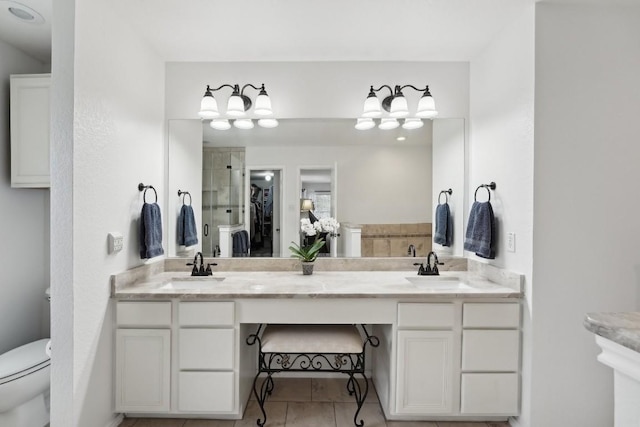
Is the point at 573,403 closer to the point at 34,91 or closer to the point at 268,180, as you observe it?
the point at 268,180

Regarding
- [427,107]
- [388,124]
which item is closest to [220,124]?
[388,124]

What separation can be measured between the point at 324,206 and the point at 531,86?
148 centimetres

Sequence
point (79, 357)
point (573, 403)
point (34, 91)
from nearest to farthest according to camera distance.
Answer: point (79, 357), point (573, 403), point (34, 91)

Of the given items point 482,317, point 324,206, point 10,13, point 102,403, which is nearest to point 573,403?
point 482,317

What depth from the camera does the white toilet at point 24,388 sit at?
1707 mm

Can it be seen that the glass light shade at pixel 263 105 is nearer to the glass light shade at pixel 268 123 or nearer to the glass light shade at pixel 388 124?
the glass light shade at pixel 268 123

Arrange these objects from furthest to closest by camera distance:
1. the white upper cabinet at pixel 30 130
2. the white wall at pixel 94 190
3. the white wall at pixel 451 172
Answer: the white wall at pixel 451 172 → the white upper cabinet at pixel 30 130 → the white wall at pixel 94 190

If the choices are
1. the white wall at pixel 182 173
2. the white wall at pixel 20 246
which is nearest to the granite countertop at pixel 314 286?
the white wall at pixel 182 173

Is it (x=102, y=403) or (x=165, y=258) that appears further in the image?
(x=165, y=258)

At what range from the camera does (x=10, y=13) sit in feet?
6.28

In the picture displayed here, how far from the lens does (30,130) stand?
2.10m

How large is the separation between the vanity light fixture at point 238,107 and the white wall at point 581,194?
1662 mm

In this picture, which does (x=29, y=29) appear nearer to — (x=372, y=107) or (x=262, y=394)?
(x=372, y=107)

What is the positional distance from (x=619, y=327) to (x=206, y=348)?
1811mm
